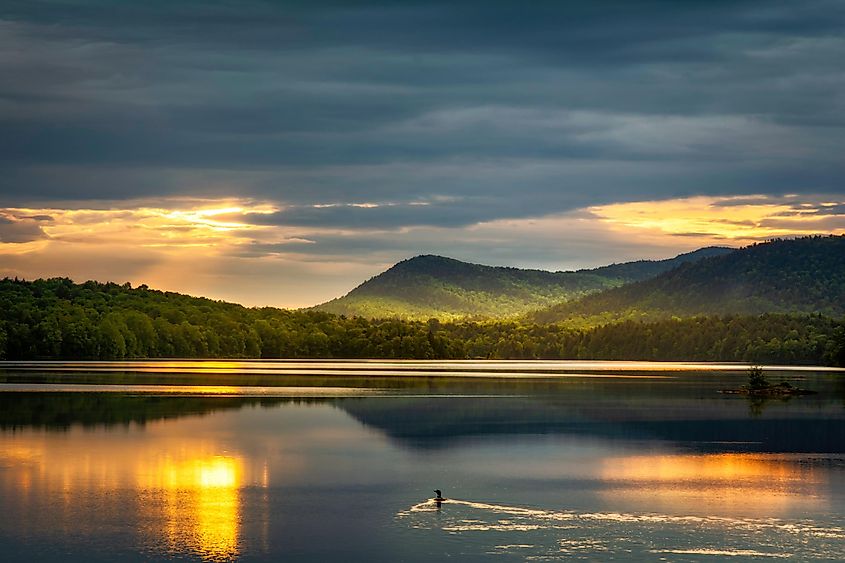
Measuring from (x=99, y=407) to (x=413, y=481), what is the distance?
38.1 metres

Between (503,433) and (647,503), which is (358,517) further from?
(503,433)

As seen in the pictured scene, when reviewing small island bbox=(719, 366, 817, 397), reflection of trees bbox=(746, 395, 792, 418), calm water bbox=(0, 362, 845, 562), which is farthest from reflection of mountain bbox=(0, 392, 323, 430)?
small island bbox=(719, 366, 817, 397)

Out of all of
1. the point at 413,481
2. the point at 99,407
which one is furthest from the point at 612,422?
the point at 99,407

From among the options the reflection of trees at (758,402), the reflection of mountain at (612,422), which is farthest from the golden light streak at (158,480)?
the reflection of trees at (758,402)

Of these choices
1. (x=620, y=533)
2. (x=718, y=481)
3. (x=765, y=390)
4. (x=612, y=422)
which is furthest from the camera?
(x=765, y=390)

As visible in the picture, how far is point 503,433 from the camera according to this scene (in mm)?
62875

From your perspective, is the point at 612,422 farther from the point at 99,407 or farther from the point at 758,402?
the point at 99,407

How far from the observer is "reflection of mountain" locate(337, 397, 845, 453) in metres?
60.6

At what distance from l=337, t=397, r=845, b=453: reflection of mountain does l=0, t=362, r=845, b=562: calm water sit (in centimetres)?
23

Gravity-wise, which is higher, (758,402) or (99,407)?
(99,407)

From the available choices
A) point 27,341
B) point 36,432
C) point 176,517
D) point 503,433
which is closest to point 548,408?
point 503,433

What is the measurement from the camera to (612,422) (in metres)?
71.4

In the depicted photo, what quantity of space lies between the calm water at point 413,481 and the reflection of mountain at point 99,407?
0.23 meters

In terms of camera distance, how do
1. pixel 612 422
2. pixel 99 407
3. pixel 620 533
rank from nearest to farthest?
pixel 620 533 < pixel 612 422 < pixel 99 407
